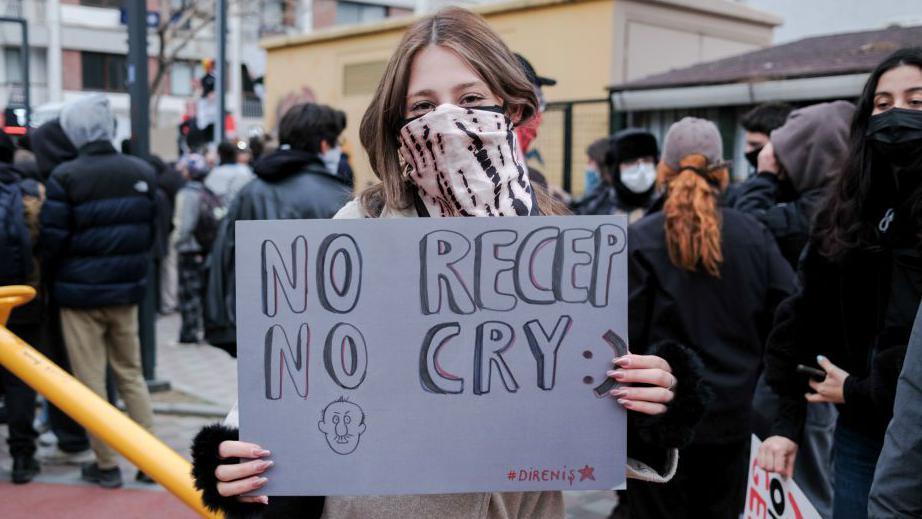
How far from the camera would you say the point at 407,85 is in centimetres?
176

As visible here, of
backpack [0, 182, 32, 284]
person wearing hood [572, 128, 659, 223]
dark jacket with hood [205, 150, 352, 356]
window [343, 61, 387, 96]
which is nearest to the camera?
dark jacket with hood [205, 150, 352, 356]

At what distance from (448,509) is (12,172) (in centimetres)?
457

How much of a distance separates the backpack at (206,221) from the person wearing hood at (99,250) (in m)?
3.73

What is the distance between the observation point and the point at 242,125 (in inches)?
1655

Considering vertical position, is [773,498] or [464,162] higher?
[464,162]

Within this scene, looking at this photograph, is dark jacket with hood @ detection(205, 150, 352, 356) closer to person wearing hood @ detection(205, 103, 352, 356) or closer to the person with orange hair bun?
person wearing hood @ detection(205, 103, 352, 356)

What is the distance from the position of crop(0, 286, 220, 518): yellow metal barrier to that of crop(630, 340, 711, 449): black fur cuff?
161cm

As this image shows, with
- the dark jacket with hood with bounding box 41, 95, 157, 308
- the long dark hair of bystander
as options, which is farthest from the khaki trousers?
the long dark hair of bystander

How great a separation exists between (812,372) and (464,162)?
1.50 meters

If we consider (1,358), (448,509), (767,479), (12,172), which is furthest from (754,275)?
(12,172)

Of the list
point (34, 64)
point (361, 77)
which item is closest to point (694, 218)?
point (361, 77)

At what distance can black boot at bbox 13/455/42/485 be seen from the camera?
5133 mm

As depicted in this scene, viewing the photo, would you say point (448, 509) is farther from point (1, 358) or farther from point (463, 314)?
point (1, 358)

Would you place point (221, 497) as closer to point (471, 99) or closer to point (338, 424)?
point (338, 424)
